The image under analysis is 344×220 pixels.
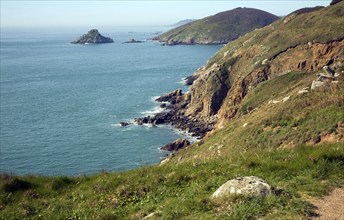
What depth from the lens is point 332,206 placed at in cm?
1039

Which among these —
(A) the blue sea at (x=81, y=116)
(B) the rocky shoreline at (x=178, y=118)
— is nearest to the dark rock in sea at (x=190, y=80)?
(A) the blue sea at (x=81, y=116)

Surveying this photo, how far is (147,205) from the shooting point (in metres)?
12.2

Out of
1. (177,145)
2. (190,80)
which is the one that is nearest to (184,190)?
(177,145)

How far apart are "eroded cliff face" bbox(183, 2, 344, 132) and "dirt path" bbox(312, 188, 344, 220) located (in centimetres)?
5471

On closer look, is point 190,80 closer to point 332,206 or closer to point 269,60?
point 269,60

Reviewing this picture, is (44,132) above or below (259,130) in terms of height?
below

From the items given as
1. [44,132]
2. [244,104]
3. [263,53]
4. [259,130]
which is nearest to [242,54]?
[263,53]

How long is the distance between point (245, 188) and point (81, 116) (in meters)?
81.4

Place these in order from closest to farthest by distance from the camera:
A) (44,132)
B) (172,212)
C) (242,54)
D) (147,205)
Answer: (172,212)
(147,205)
(44,132)
(242,54)

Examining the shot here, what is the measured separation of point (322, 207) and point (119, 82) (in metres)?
124

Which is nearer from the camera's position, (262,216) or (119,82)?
(262,216)

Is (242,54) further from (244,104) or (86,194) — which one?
(86,194)

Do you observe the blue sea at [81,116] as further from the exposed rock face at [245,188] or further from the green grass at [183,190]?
the exposed rock face at [245,188]

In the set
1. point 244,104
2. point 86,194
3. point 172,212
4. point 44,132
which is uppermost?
point 172,212
